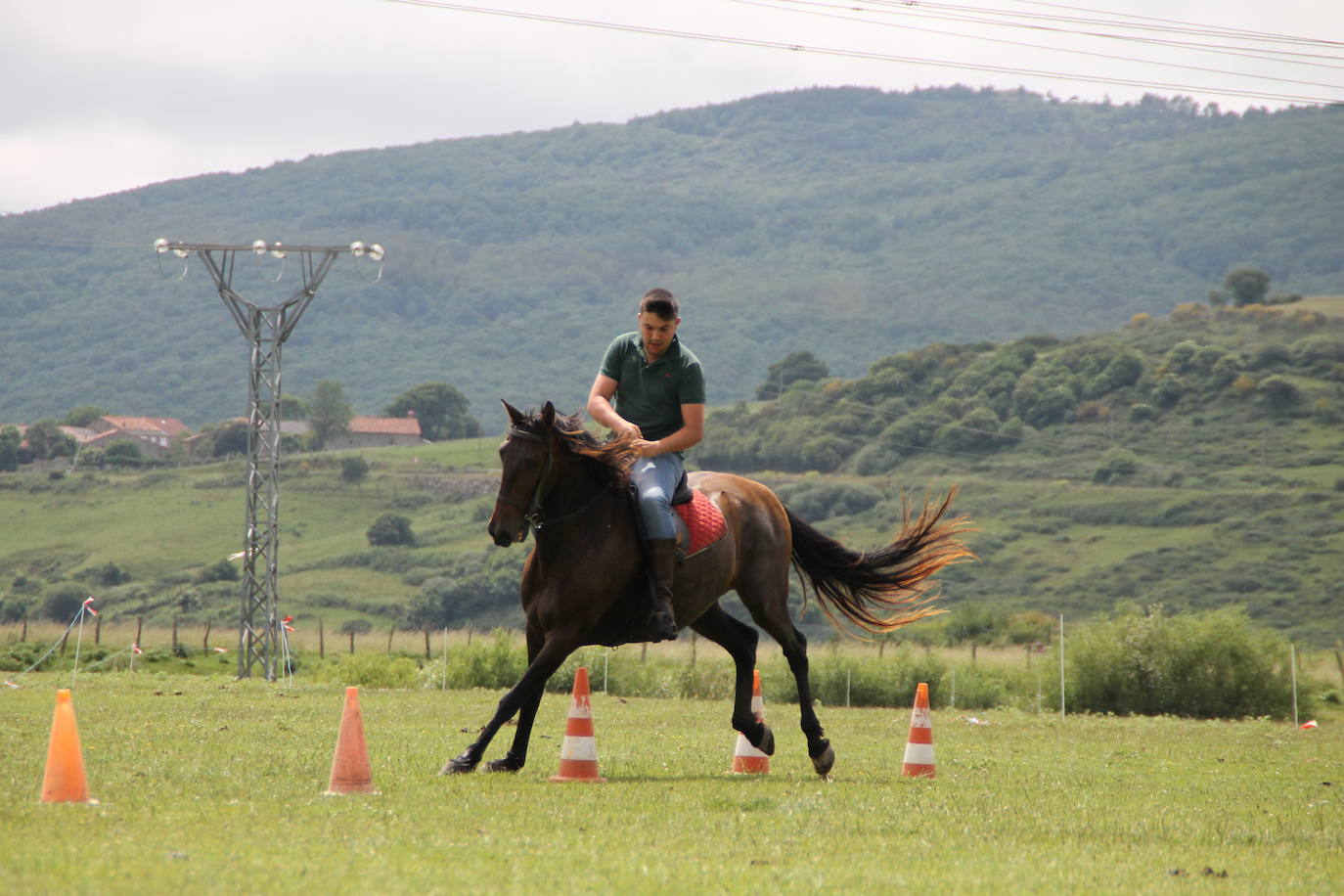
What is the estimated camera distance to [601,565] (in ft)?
32.6

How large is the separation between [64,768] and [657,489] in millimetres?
4151

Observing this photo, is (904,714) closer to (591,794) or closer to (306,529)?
(591,794)

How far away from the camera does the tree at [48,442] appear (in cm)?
14112

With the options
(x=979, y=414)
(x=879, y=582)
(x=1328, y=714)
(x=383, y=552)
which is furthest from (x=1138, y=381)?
(x=879, y=582)

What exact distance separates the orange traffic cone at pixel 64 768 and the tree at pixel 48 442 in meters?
144

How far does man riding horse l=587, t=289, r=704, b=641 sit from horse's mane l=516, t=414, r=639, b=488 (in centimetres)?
11

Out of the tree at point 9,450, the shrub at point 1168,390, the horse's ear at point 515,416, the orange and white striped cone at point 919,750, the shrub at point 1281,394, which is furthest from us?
the tree at point 9,450

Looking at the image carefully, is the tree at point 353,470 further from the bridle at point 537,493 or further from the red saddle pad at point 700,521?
the bridle at point 537,493

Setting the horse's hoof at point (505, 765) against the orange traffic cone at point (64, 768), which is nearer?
the orange traffic cone at point (64, 768)

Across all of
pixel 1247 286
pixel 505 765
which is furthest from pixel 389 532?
pixel 505 765

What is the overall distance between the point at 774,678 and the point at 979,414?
309ft

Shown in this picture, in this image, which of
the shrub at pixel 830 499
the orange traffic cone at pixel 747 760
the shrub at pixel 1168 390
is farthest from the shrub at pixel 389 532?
the orange traffic cone at pixel 747 760

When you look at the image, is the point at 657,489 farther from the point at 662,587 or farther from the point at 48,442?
the point at 48,442

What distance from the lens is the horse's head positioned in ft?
30.7
